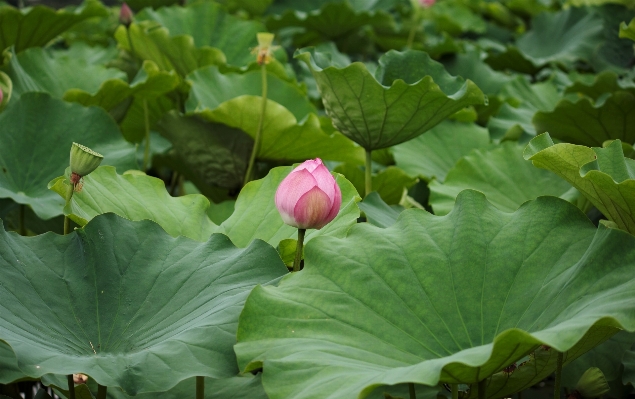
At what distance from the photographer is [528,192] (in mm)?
1684

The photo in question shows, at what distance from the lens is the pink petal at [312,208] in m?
1.10

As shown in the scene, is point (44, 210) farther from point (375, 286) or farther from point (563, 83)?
point (563, 83)

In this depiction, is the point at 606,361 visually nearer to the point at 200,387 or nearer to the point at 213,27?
the point at 200,387

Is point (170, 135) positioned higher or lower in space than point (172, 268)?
lower

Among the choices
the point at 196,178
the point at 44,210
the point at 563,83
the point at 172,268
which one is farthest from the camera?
the point at 563,83

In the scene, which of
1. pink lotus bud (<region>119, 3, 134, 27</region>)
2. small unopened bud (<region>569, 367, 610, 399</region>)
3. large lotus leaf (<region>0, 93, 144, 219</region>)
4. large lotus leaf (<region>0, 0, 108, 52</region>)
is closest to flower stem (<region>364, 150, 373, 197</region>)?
large lotus leaf (<region>0, 93, 144, 219</region>)

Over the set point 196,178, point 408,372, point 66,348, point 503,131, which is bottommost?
point 196,178

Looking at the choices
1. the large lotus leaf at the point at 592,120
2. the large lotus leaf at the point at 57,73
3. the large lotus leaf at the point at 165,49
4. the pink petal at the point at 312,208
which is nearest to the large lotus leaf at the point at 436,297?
the pink petal at the point at 312,208

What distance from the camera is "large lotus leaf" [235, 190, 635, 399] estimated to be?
893 mm

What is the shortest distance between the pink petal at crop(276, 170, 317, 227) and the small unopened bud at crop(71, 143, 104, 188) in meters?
0.28

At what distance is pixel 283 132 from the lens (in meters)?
1.80

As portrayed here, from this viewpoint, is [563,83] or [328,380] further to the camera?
[563,83]

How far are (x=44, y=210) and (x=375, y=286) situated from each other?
0.80 meters

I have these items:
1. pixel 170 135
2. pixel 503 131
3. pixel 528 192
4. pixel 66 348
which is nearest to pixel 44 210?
pixel 170 135
